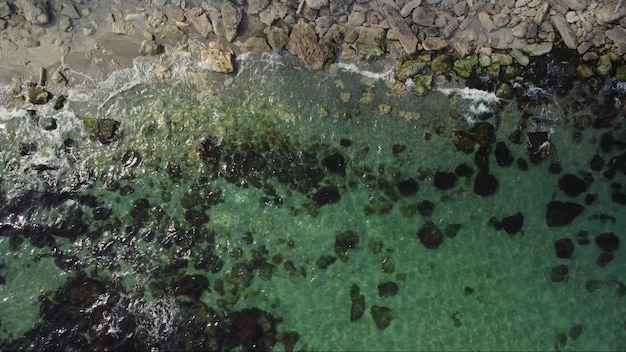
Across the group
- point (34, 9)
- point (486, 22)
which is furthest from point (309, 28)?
point (34, 9)

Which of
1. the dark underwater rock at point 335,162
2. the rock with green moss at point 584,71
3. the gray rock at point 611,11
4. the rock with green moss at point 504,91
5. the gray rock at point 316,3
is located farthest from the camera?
the dark underwater rock at point 335,162

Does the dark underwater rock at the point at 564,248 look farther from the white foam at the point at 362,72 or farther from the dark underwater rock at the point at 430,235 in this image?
the white foam at the point at 362,72

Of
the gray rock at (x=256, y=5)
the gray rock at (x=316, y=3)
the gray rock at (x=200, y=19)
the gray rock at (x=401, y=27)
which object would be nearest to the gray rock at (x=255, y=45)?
the gray rock at (x=256, y=5)

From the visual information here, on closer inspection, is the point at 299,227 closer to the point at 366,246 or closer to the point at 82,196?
the point at 366,246

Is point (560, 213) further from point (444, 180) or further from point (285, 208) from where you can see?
point (285, 208)

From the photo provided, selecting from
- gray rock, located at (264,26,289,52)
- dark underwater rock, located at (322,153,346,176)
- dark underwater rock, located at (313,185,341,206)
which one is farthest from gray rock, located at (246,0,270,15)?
dark underwater rock, located at (313,185,341,206)

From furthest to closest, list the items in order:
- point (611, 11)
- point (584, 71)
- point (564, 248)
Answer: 1. point (564, 248)
2. point (584, 71)
3. point (611, 11)

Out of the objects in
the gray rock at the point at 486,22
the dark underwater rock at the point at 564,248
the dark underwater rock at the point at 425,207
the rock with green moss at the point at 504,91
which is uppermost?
the gray rock at the point at 486,22
